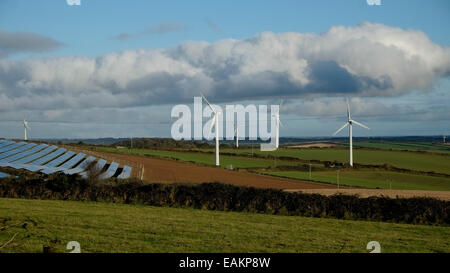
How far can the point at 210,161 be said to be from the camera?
6625 cm

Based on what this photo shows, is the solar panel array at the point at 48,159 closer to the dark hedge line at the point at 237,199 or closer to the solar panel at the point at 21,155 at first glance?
the solar panel at the point at 21,155

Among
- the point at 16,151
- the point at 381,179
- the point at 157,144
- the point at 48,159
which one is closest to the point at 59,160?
the point at 48,159

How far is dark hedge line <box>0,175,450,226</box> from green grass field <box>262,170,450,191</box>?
2516 centimetres

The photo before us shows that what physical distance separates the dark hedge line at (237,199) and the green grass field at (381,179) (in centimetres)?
2516

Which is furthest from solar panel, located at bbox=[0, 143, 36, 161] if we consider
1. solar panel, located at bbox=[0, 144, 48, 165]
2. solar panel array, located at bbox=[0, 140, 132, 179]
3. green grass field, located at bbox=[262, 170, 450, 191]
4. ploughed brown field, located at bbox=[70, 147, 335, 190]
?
green grass field, located at bbox=[262, 170, 450, 191]

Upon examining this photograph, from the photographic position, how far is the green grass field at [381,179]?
150 feet

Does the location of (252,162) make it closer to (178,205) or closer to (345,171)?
(345,171)

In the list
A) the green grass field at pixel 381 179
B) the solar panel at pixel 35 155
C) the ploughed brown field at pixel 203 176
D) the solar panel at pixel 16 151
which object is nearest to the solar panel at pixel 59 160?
the solar panel at pixel 35 155

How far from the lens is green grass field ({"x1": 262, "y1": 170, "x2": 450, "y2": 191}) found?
45722 millimetres

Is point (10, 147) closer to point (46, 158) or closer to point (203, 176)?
point (46, 158)

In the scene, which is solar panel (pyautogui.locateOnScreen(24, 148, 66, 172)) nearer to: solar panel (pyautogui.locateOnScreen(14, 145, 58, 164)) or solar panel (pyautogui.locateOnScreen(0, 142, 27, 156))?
solar panel (pyautogui.locateOnScreen(14, 145, 58, 164))

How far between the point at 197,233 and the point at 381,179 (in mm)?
44021

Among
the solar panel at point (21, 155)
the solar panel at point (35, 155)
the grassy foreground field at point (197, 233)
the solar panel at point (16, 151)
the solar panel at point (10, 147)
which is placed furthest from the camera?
the solar panel at point (10, 147)
